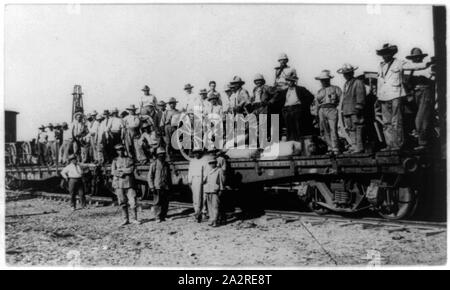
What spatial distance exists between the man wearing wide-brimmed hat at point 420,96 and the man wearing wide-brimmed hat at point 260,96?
2777 mm

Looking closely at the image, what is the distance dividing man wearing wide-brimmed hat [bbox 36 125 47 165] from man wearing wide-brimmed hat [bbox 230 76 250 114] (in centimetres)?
925

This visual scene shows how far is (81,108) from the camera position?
494 inches

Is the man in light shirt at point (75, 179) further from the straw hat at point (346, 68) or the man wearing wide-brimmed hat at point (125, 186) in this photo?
the straw hat at point (346, 68)

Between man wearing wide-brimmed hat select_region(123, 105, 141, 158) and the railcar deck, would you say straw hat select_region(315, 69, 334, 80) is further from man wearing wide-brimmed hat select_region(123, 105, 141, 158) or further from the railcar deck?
man wearing wide-brimmed hat select_region(123, 105, 141, 158)

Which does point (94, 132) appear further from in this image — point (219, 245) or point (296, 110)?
point (219, 245)

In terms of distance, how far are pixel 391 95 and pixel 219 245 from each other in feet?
12.6

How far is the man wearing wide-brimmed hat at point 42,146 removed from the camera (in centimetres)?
1633

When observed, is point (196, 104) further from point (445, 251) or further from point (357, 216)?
point (445, 251)

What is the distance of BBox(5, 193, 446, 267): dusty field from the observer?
6637 millimetres

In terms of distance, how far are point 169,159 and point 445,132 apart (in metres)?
6.28

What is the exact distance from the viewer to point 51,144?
15.9m

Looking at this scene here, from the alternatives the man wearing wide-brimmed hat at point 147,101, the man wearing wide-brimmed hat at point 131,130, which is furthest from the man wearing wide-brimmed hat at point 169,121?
the man wearing wide-brimmed hat at point 131,130

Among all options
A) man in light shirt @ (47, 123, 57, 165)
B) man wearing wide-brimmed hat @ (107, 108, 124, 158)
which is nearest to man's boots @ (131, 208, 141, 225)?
man wearing wide-brimmed hat @ (107, 108, 124, 158)

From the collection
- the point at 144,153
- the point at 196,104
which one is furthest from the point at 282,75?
the point at 144,153
